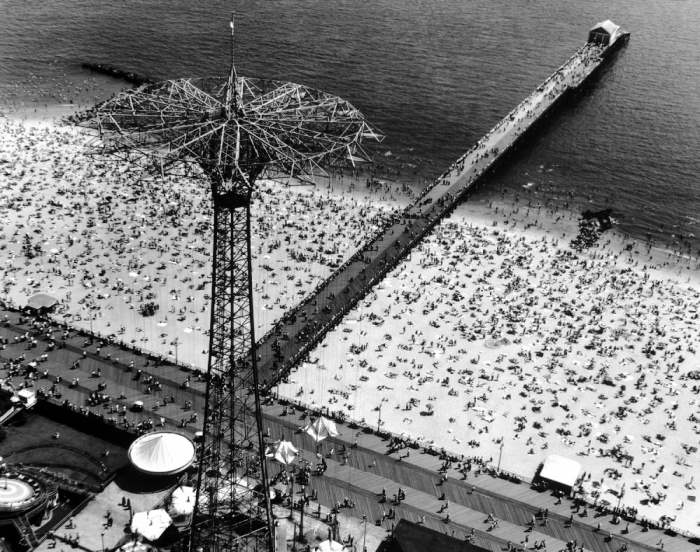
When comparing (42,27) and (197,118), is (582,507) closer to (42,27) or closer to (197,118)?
(197,118)

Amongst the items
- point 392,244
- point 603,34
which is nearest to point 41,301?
point 392,244

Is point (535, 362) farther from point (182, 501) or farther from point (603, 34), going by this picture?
point (603, 34)

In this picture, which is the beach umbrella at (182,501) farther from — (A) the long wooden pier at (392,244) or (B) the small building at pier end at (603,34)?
(B) the small building at pier end at (603,34)

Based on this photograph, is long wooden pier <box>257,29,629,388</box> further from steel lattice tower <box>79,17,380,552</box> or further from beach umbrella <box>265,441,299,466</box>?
steel lattice tower <box>79,17,380,552</box>

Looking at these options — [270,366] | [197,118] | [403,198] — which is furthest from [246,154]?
[403,198]

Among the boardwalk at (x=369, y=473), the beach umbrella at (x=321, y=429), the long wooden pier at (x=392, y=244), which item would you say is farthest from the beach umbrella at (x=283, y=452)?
the long wooden pier at (x=392, y=244)

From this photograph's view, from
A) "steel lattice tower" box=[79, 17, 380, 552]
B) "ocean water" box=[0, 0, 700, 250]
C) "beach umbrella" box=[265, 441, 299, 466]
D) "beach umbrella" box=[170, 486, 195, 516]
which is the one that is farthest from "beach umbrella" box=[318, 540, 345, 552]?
"ocean water" box=[0, 0, 700, 250]
